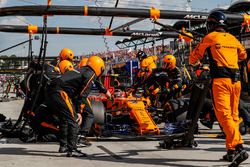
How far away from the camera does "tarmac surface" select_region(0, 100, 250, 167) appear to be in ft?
17.9

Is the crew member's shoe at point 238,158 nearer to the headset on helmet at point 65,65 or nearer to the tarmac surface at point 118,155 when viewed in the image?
the tarmac surface at point 118,155

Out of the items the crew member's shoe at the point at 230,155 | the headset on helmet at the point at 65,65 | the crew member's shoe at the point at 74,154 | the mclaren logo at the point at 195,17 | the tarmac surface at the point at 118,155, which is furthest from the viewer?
the mclaren logo at the point at 195,17

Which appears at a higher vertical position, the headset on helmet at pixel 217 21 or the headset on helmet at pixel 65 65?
the headset on helmet at pixel 217 21

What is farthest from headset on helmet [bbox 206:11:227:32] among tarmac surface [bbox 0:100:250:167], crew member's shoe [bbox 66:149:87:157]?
crew member's shoe [bbox 66:149:87:157]

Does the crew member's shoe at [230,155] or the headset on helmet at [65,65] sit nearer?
the crew member's shoe at [230,155]

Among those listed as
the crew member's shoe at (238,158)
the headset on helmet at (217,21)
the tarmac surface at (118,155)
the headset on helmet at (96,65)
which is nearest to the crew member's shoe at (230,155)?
the tarmac surface at (118,155)

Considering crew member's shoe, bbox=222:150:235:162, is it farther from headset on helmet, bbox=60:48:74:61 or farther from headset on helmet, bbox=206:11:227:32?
headset on helmet, bbox=60:48:74:61

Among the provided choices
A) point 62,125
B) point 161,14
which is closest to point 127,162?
point 62,125

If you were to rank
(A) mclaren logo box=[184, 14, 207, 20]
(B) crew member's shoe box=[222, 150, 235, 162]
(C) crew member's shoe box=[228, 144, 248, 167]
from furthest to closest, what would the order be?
(A) mclaren logo box=[184, 14, 207, 20] < (B) crew member's shoe box=[222, 150, 235, 162] < (C) crew member's shoe box=[228, 144, 248, 167]

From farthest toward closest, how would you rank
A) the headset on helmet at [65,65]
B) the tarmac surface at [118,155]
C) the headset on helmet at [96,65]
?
the headset on helmet at [65,65], the headset on helmet at [96,65], the tarmac surface at [118,155]

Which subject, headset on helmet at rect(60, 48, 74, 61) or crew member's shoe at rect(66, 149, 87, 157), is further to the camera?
headset on helmet at rect(60, 48, 74, 61)

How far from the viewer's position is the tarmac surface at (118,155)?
5.45 meters

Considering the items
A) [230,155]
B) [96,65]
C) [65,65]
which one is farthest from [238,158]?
[65,65]

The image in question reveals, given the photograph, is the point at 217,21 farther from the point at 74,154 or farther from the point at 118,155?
the point at 74,154
